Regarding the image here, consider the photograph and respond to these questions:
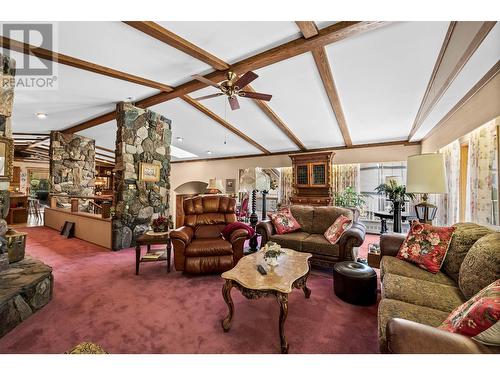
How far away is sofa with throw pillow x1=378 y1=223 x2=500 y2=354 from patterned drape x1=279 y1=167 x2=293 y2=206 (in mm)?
4103

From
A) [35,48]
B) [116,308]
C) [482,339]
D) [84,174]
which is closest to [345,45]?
[482,339]

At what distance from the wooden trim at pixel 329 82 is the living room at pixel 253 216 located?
0.03 m

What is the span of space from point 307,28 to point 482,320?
249 centimetres

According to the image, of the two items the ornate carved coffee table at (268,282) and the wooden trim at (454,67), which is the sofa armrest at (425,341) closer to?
the ornate carved coffee table at (268,282)

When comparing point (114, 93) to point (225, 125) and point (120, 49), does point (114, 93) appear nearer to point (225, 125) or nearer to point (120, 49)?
point (120, 49)

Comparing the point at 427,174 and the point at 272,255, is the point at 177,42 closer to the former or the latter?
the point at 272,255

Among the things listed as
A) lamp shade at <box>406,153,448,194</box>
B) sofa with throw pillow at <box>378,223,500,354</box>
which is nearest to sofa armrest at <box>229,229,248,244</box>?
sofa with throw pillow at <box>378,223,500,354</box>

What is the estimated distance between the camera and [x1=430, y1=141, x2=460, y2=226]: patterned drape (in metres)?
2.97

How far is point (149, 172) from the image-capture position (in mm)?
4094

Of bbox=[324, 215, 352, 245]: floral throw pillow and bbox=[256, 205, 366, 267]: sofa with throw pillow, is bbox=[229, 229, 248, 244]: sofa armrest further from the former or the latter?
bbox=[324, 215, 352, 245]: floral throw pillow

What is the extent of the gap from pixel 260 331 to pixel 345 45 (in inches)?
118

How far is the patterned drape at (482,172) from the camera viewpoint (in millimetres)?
2152

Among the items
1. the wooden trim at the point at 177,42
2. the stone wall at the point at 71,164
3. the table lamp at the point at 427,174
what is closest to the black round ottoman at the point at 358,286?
the table lamp at the point at 427,174

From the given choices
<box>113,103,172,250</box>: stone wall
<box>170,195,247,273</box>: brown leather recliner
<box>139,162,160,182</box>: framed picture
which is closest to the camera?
<box>170,195,247,273</box>: brown leather recliner
